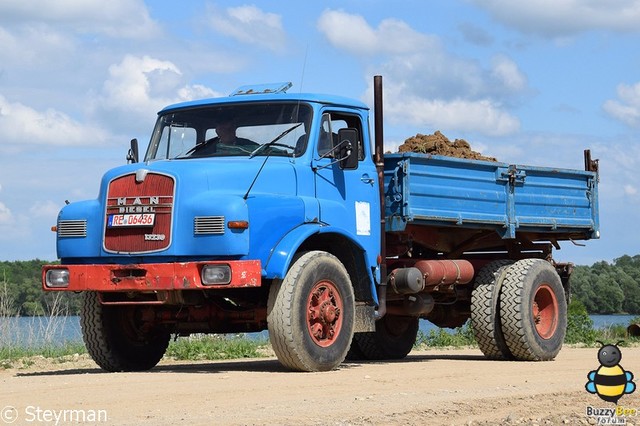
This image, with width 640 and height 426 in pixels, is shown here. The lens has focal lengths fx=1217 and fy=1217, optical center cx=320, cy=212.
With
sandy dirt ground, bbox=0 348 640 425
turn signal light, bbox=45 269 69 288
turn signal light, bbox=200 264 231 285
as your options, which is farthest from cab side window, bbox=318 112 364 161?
turn signal light, bbox=45 269 69 288

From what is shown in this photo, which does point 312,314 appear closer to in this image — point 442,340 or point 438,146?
point 438,146

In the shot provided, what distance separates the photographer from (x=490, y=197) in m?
15.5

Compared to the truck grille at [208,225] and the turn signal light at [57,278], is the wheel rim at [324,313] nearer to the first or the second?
the truck grille at [208,225]

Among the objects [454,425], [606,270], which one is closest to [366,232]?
[454,425]

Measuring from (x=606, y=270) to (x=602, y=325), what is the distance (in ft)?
55.4

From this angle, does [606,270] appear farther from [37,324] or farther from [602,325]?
[37,324]

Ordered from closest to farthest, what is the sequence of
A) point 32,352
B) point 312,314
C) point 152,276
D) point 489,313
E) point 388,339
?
point 152,276
point 312,314
point 489,313
point 388,339
point 32,352

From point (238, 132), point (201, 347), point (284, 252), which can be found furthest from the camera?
point (201, 347)

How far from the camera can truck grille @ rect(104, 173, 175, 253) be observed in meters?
11.9

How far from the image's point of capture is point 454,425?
8.57 m

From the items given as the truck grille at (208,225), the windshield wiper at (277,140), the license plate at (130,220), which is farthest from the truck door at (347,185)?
the license plate at (130,220)

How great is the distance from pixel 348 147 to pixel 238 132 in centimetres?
121

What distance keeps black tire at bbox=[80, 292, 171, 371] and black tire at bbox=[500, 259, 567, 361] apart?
14.5 feet

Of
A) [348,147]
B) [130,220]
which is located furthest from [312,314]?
[130,220]
